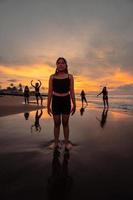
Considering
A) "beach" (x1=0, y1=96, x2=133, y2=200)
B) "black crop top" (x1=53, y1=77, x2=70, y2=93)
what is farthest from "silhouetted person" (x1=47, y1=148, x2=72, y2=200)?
"black crop top" (x1=53, y1=77, x2=70, y2=93)

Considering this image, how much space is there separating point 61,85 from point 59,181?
252 cm

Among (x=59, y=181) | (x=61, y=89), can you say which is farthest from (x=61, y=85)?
(x=59, y=181)

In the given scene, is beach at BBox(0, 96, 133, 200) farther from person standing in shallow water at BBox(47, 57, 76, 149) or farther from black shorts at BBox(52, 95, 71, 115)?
black shorts at BBox(52, 95, 71, 115)

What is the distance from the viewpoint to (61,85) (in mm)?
5277

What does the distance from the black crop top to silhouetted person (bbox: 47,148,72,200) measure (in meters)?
1.65

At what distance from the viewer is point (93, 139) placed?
21.5 feet

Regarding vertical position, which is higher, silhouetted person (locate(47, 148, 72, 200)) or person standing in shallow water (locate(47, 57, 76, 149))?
person standing in shallow water (locate(47, 57, 76, 149))

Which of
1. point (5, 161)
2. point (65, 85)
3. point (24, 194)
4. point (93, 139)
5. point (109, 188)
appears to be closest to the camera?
point (24, 194)

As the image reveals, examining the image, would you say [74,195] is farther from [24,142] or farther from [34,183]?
[24,142]

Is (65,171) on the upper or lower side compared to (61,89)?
lower

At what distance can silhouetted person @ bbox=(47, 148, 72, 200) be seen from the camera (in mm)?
2852

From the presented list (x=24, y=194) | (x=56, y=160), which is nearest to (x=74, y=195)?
(x=24, y=194)

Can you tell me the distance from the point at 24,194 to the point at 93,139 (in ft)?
13.0

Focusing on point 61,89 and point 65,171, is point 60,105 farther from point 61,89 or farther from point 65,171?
point 65,171
